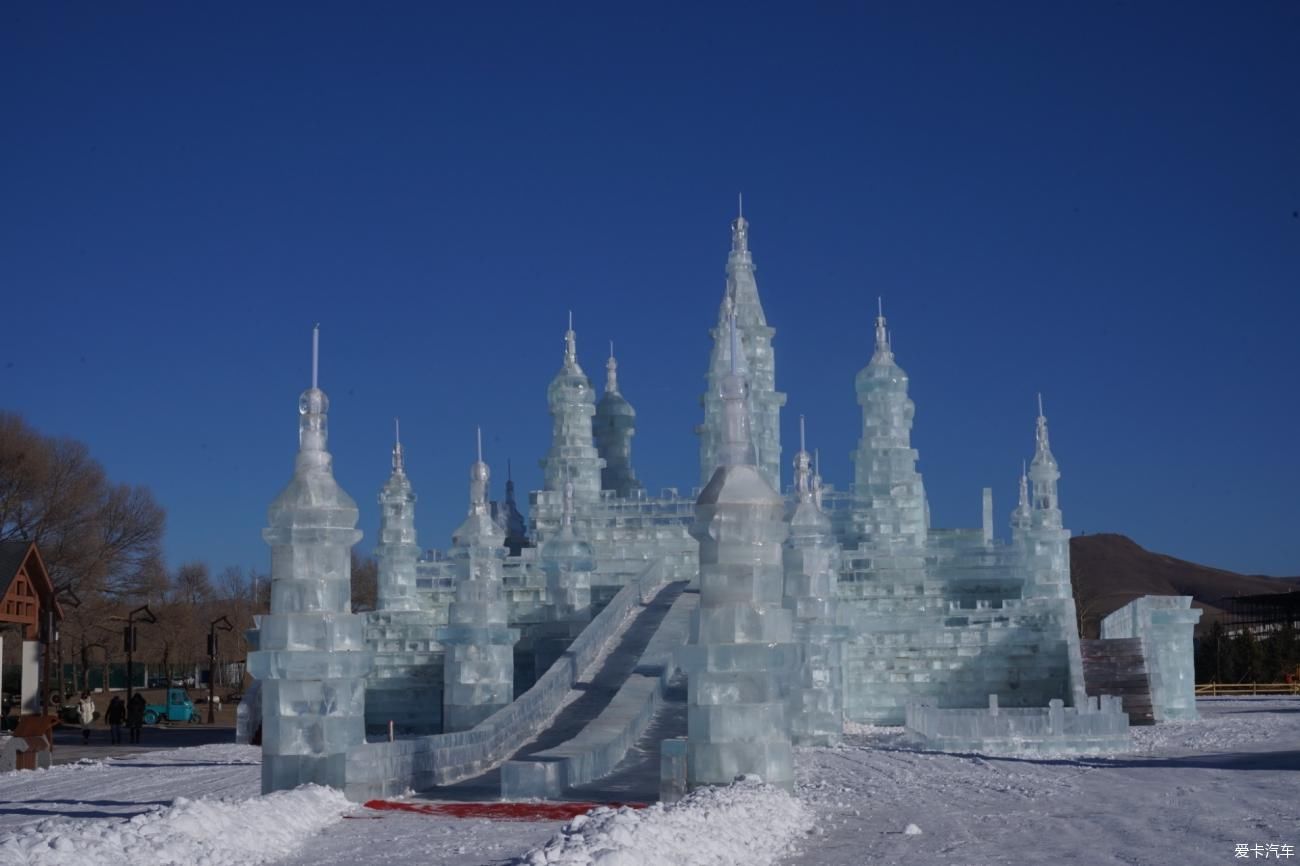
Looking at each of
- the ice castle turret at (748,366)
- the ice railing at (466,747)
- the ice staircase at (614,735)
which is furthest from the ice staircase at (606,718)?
the ice castle turret at (748,366)

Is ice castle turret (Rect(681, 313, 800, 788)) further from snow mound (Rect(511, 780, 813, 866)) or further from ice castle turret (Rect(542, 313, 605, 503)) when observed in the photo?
ice castle turret (Rect(542, 313, 605, 503))

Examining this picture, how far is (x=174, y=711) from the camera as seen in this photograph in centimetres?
5394

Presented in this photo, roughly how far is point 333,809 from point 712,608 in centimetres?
481

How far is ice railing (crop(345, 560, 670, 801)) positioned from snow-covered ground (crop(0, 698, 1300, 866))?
3.45 feet

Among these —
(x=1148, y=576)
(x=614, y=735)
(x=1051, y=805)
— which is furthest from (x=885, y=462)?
(x=1148, y=576)

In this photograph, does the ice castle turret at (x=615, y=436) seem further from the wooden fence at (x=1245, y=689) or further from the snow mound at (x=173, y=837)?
the snow mound at (x=173, y=837)

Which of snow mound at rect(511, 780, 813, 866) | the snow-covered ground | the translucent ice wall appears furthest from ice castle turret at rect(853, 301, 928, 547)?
snow mound at rect(511, 780, 813, 866)

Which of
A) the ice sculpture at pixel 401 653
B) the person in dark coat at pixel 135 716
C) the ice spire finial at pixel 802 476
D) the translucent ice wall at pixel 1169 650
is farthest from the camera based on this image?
the ice sculpture at pixel 401 653

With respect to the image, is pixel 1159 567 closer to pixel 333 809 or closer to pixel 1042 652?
pixel 1042 652

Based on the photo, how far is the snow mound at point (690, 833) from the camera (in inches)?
503

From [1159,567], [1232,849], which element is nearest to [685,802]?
[1232,849]

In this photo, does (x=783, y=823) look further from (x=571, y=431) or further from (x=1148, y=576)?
(x=1148, y=576)

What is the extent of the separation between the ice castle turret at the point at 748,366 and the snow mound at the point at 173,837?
113 feet

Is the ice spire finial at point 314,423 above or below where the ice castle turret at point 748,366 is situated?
below
